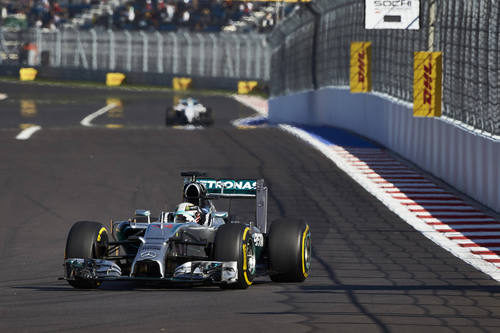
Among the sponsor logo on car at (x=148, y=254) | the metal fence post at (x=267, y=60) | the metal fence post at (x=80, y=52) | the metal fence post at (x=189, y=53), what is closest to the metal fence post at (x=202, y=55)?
the metal fence post at (x=189, y=53)

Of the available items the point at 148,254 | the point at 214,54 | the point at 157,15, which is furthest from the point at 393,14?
the point at 157,15

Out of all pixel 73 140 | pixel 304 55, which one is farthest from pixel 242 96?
pixel 73 140

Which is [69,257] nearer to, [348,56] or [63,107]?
[348,56]

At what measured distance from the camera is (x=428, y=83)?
19734 mm

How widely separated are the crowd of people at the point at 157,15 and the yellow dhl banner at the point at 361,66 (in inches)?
2210

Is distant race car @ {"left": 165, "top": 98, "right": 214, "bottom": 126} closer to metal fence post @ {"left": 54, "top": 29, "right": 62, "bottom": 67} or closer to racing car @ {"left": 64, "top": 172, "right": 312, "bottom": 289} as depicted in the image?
racing car @ {"left": 64, "top": 172, "right": 312, "bottom": 289}

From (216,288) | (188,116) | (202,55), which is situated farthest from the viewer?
(202,55)

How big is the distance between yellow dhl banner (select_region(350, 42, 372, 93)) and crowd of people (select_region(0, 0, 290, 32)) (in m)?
56.1

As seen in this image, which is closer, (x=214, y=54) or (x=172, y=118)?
(x=172, y=118)

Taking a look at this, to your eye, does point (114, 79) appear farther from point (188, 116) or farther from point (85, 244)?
point (85, 244)

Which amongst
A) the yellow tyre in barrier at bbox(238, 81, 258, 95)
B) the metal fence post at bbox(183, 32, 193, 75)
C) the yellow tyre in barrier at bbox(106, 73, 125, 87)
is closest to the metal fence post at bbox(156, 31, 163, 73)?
the metal fence post at bbox(183, 32, 193, 75)

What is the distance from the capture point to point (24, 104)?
51.8 m

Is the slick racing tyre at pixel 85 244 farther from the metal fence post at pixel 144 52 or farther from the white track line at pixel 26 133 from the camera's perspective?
the metal fence post at pixel 144 52

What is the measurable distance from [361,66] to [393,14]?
20.0 feet
